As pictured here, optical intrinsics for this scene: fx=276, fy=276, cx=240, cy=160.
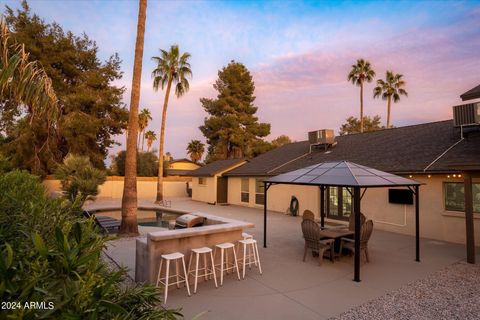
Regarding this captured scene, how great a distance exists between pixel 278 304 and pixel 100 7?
1344cm

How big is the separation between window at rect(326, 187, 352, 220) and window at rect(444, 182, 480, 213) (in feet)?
13.2

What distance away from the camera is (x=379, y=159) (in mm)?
13859

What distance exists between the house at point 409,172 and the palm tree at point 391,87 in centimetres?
1495

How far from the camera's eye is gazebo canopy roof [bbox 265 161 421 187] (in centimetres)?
702

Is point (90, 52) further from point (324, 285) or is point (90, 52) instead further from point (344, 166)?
point (324, 285)

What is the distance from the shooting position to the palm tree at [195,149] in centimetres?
5312

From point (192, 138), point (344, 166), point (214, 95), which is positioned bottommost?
point (344, 166)

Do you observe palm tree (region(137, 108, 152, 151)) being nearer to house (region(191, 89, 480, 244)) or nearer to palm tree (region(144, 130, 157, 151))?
palm tree (region(144, 130, 157, 151))

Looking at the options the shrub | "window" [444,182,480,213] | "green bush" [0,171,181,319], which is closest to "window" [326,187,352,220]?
"window" [444,182,480,213]

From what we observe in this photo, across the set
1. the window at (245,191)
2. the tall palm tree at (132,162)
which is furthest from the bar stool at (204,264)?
the window at (245,191)

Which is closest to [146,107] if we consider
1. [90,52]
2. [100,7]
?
[90,52]

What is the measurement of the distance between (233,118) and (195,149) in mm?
18379

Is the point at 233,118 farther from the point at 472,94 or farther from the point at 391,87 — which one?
the point at 472,94

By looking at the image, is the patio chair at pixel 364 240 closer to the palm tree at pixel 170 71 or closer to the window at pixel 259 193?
→ the window at pixel 259 193
